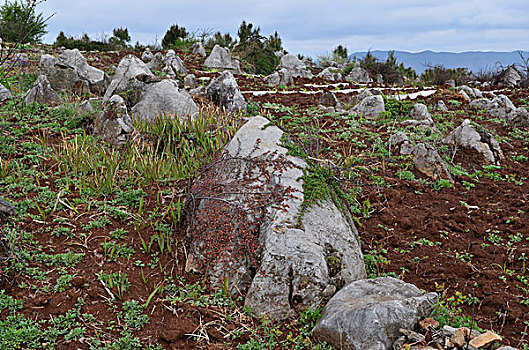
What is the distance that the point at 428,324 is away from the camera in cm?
310

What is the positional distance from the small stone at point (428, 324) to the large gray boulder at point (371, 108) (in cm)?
641

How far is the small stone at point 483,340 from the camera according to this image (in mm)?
2845

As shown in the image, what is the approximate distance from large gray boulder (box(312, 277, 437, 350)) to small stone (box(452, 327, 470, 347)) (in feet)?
0.98

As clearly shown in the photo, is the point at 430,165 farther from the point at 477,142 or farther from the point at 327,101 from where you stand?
the point at 327,101

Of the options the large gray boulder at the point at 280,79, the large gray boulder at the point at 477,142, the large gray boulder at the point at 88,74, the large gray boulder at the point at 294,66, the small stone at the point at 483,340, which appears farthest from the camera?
the large gray boulder at the point at 294,66

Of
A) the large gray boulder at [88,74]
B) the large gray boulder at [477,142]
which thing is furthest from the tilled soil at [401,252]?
the large gray boulder at [88,74]

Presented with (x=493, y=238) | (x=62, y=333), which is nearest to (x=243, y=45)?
(x=493, y=238)

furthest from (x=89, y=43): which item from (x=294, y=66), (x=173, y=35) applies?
(x=294, y=66)

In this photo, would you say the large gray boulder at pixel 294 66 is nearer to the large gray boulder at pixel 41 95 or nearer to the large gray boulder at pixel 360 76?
the large gray boulder at pixel 360 76

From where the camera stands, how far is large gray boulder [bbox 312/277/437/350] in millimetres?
3041

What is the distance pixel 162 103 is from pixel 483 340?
6.68m

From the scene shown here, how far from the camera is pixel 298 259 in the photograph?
3600 mm

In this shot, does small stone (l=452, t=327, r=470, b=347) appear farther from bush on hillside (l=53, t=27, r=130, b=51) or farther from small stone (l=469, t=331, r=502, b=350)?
bush on hillside (l=53, t=27, r=130, b=51)

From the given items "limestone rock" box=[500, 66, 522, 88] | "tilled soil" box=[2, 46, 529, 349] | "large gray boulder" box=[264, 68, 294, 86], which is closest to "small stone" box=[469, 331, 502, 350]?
"tilled soil" box=[2, 46, 529, 349]
